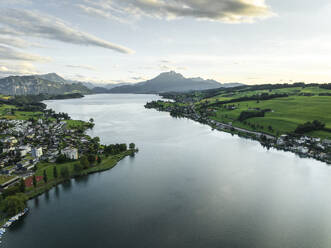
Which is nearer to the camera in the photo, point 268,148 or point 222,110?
point 268,148

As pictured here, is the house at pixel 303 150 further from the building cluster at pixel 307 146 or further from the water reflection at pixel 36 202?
the water reflection at pixel 36 202

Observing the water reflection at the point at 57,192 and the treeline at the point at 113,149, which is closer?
the water reflection at the point at 57,192

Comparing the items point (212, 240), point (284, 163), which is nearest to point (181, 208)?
point (212, 240)

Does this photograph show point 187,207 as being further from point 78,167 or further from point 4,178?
point 4,178

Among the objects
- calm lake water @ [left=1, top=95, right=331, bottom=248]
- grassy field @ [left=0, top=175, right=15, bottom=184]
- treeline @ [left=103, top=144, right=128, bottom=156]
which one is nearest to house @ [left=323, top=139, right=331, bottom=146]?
calm lake water @ [left=1, top=95, right=331, bottom=248]

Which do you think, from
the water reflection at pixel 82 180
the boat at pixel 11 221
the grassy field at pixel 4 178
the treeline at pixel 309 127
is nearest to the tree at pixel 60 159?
the water reflection at pixel 82 180

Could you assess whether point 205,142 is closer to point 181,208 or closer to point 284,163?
point 284,163

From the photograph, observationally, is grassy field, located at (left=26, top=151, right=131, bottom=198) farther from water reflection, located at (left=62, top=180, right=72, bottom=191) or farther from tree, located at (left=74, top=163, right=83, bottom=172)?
water reflection, located at (left=62, top=180, right=72, bottom=191)
